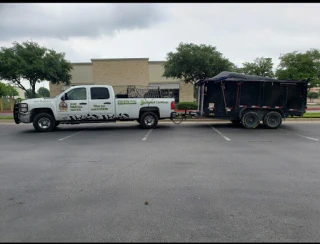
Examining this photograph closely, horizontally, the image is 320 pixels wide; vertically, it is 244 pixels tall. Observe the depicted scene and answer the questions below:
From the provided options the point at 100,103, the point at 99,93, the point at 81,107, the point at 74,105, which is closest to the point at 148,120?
the point at 100,103

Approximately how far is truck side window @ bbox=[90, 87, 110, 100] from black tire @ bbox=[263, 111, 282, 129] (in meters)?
8.30

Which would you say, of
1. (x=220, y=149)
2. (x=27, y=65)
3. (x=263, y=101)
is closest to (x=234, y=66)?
(x=263, y=101)

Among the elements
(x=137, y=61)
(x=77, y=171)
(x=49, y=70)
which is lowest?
(x=77, y=171)

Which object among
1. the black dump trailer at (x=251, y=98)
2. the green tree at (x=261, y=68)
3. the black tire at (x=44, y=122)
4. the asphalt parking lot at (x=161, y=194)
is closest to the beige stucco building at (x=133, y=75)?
the green tree at (x=261, y=68)

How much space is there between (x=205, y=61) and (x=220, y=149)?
57.2 ft

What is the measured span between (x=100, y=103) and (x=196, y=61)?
14.6m

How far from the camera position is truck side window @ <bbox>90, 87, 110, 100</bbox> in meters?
11.2

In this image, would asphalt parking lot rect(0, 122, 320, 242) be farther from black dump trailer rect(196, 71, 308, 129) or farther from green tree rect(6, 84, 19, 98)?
green tree rect(6, 84, 19, 98)

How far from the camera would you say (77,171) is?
5.15 m

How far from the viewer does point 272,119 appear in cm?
1198

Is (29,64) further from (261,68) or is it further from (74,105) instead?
(261,68)

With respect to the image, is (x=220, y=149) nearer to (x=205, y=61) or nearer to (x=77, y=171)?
(x=77, y=171)

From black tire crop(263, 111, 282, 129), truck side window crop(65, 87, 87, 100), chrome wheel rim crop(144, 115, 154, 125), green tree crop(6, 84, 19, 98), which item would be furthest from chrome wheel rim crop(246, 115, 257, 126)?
green tree crop(6, 84, 19, 98)

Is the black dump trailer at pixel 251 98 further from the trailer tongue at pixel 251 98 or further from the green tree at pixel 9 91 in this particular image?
the green tree at pixel 9 91
